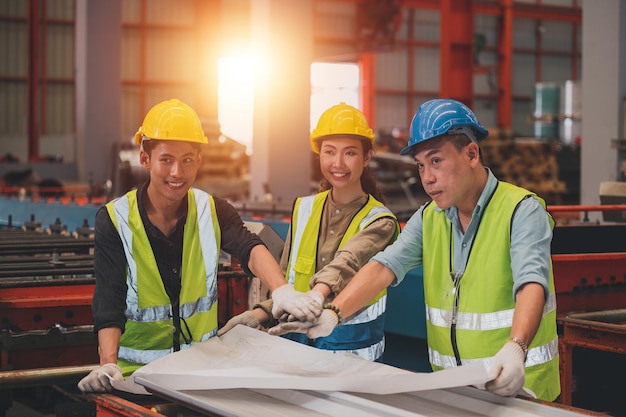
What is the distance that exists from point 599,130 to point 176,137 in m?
5.67

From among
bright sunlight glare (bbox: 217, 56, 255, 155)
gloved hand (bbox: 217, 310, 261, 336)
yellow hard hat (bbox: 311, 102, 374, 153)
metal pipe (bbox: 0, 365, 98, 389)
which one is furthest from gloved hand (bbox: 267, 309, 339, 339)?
bright sunlight glare (bbox: 217, 56, 255, 155)

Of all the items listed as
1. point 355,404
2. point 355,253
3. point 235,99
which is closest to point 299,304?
point 355,253

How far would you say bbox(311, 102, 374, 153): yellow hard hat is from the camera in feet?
11.8

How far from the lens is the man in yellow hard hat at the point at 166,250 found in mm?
3127

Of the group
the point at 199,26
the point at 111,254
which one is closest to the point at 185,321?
the point at 111,254

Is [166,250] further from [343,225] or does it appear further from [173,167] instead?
[343,225]

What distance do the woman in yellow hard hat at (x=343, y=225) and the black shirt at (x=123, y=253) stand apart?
284mm

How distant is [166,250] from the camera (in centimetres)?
323

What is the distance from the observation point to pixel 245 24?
23.5 meters

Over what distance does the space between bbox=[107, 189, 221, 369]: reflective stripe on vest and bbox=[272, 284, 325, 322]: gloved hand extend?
462 millimetres

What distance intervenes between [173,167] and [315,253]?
0.72 meters

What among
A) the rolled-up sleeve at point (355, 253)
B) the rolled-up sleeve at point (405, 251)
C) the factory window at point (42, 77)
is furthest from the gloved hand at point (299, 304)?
the factory window at point (42, 77)

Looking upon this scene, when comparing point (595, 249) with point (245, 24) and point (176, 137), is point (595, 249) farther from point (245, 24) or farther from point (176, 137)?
point (245, 24)

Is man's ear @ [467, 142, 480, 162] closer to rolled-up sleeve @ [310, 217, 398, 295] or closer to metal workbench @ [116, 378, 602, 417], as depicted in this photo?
rolled-up sleeve @ [310, 217, 398, 295]
